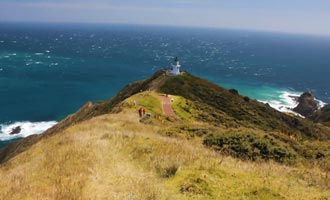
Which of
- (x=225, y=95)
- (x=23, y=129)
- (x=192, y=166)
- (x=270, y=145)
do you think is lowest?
(x=23, y=129)

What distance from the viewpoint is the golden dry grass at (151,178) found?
32.2ft

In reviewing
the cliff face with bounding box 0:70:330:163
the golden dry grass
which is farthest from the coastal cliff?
the cliff face with bounding box 0:70:330:163

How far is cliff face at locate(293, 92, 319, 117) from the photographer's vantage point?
101375mm

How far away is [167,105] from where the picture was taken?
155ft

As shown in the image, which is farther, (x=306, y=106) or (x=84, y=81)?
(x=84, y=81)

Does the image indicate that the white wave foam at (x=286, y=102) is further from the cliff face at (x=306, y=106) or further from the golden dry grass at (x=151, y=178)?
the golden dry grass at (x=151, y=178)

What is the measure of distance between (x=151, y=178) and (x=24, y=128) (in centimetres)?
7230

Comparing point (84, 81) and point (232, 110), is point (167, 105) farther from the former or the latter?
point (84, 81)

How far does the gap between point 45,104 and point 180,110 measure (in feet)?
203

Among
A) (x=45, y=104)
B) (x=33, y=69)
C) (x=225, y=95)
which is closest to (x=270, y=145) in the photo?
(x=225, y=95)

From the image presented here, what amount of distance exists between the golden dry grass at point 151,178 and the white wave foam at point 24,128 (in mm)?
63112

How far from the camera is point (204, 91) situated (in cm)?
6200

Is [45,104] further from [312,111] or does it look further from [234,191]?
[234,191]

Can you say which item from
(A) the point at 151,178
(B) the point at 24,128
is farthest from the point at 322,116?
(A) the point at 151,178
